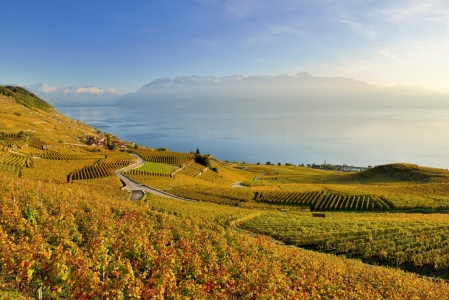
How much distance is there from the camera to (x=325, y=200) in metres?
48.8

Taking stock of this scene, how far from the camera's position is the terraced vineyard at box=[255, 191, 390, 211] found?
45.9 meters

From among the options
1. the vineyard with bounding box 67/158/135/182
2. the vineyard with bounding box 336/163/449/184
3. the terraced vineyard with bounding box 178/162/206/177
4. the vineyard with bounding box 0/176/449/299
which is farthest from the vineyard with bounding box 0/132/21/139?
the vineyard with bounding box 336/163/449/184

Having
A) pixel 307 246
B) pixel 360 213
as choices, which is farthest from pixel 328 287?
pixel 360 213

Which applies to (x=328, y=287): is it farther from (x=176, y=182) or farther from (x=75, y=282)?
(x=176, y=182)

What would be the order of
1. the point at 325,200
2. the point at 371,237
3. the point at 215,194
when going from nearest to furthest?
1. the point at 371,237
2. the point at 325,200
3. the point at 215,194

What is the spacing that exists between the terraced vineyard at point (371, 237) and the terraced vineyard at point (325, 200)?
42.4ft

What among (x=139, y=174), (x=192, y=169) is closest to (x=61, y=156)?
(x=139, y=174)

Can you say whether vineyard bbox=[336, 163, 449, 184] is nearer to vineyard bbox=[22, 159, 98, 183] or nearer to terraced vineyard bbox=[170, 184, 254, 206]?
terraced vineyard bbox=[170, 184, 254, 206]

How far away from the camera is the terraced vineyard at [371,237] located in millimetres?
22391

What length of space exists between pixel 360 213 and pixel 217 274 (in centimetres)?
3559

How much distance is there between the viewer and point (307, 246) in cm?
2748

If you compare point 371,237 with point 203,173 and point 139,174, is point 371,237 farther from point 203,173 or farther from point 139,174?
point 203,173

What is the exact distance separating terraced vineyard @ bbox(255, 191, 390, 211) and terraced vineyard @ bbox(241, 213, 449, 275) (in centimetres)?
1292

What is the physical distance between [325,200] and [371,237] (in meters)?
22.8
